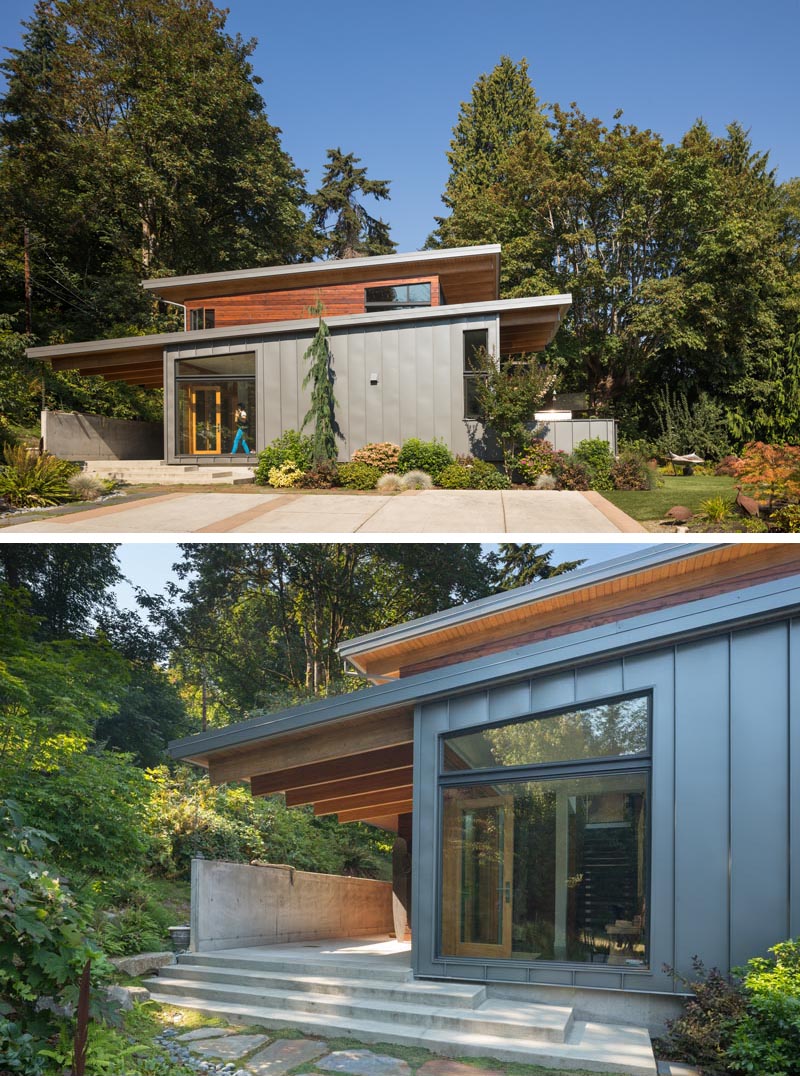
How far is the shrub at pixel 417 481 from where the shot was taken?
14.0m

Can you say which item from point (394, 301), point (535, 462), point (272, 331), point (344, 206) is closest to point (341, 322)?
point (272, 331)

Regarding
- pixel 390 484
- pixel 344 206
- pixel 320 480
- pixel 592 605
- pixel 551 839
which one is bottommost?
pixel 551 839

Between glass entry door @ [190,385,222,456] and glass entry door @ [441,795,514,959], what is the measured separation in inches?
466

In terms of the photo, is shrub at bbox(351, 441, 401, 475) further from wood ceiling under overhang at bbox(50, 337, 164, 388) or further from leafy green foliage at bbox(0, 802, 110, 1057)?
leafy green foliage at bbox(0, 802, 110, 1057)

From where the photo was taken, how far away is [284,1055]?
5574mm

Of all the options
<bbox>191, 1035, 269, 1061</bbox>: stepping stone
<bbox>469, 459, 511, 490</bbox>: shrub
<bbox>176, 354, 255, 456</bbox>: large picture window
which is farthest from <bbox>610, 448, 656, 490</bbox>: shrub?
<bbox>191, 1035, 269, 1061</bbox>: stepping stone

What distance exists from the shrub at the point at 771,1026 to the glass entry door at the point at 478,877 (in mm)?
2173

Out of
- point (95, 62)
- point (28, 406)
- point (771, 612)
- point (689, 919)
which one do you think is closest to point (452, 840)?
point (689, 919)

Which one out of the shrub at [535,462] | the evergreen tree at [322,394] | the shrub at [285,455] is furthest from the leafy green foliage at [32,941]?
the evergreen tree at [322,394]

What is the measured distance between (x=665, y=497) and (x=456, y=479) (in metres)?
3.62

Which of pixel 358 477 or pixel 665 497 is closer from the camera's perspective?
pixel 665 497

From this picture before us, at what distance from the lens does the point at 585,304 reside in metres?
26.8

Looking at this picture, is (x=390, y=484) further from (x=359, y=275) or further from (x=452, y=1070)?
(x=452, y=1070)

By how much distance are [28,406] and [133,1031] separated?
664 inches
